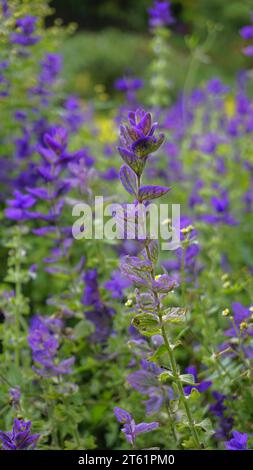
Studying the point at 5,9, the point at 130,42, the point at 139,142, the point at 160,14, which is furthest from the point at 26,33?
the point at 130,42

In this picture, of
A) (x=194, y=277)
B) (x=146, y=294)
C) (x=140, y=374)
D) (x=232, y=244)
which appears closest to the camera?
(x=146, y=294)

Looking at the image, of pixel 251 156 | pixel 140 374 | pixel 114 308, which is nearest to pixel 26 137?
pixel 251 156

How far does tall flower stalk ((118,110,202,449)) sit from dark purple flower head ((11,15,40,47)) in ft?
4.96

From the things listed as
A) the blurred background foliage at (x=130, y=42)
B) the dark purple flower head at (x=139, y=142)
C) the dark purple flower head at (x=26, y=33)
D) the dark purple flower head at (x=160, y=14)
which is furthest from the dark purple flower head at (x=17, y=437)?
the blurred background foliage at (x=130, y=42)

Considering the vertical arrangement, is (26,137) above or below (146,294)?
above

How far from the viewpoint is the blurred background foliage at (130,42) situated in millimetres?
9758

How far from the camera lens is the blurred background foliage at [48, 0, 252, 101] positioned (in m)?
9.76

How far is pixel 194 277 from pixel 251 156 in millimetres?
1146

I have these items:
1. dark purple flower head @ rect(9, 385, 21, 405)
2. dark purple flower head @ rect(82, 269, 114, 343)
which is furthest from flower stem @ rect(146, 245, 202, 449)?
dark purple flower head @ rect(82, 269, 114, 343)

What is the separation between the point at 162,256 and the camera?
2670 millimetres

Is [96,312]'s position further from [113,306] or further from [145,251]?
[145,251]

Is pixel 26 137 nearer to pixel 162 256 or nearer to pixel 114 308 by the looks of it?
pixel 162 256

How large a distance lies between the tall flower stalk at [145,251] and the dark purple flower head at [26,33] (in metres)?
1.51

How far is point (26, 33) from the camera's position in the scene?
2.49 metres
